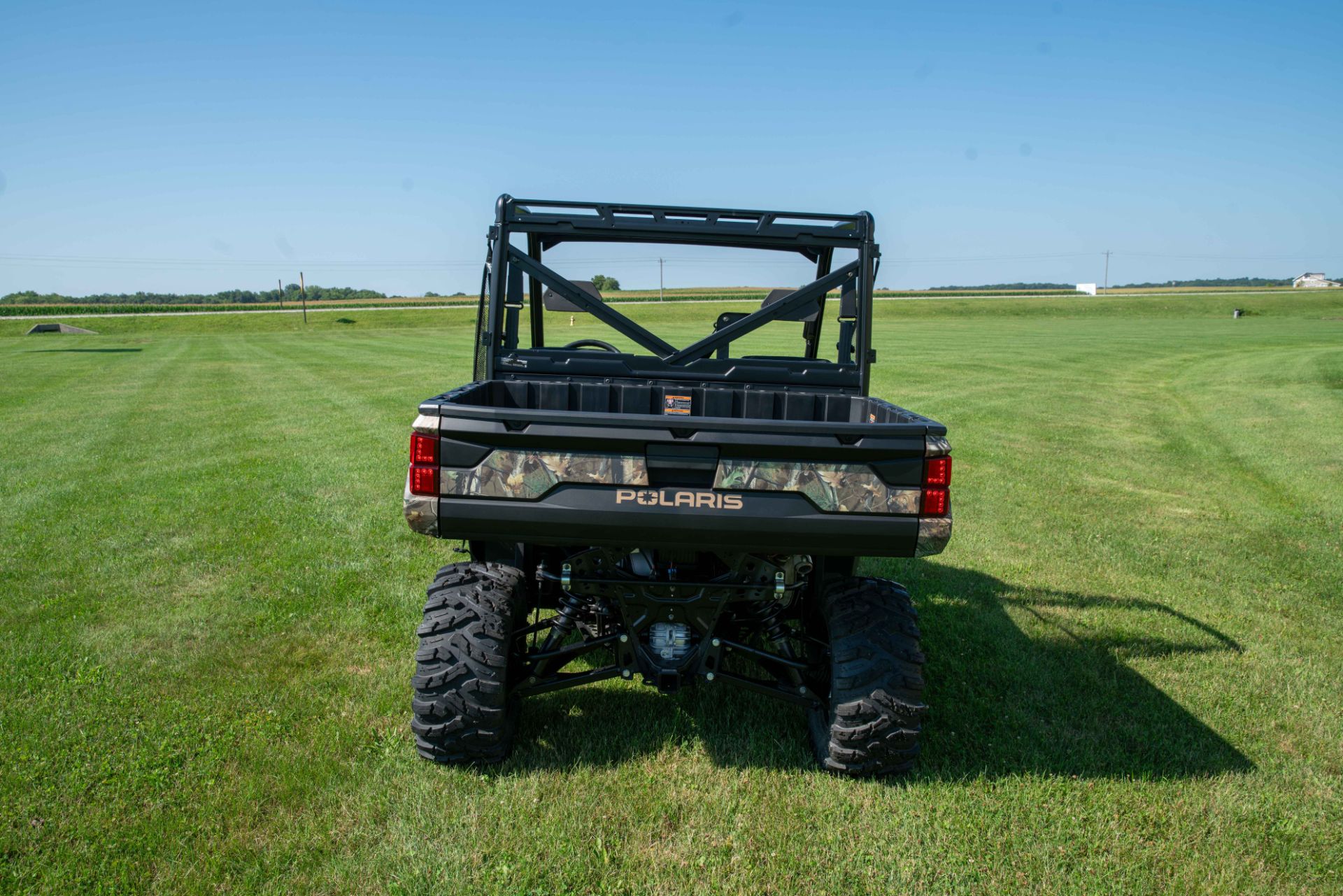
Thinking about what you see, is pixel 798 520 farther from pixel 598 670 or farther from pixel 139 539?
pixel 139 539

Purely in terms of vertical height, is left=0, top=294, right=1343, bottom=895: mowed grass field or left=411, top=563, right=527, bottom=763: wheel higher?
left=411, top=563, right=527, bottom=763: wheel

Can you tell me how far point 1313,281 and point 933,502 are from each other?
141054mm

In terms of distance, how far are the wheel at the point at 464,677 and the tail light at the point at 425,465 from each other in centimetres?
63

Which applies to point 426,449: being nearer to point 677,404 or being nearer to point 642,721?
point 642,721

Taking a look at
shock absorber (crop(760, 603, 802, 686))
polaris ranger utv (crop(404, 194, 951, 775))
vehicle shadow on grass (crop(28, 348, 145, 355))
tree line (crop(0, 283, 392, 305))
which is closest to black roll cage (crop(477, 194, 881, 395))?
polaris ranger utv (crop(404, 194, 951, 775))

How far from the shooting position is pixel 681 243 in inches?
196

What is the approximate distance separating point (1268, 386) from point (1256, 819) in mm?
19169

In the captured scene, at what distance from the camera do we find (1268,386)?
62.7ft

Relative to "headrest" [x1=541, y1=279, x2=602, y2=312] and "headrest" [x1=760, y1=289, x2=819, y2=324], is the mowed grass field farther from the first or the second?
"headrest" [x1=760, y1=289, x2=819, y2=324]

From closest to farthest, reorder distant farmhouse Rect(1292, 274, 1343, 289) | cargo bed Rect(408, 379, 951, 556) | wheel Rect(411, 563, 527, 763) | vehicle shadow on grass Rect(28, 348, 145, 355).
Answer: cargo bed Rect(408, 379, 951, 556) → wheel Rect(411, 563, 527, 763) → vehicle shadow on grass Rect(28, 348, 145, 355) → distant farmhouse Rect(1292, 274, 1343, 289)

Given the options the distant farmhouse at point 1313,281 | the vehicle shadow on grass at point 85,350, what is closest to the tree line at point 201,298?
the vehicle shadow on grass at point 85,350

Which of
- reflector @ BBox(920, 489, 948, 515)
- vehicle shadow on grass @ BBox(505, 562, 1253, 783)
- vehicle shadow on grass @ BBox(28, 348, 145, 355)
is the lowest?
vehicle shadow on grass @ BBox(28, 348, 145, 355)

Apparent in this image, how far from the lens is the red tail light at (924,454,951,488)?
3.29m

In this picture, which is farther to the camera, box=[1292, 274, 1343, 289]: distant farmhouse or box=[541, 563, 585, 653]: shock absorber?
box=[1292, 274, 1343, 289]: distant farmhouse
